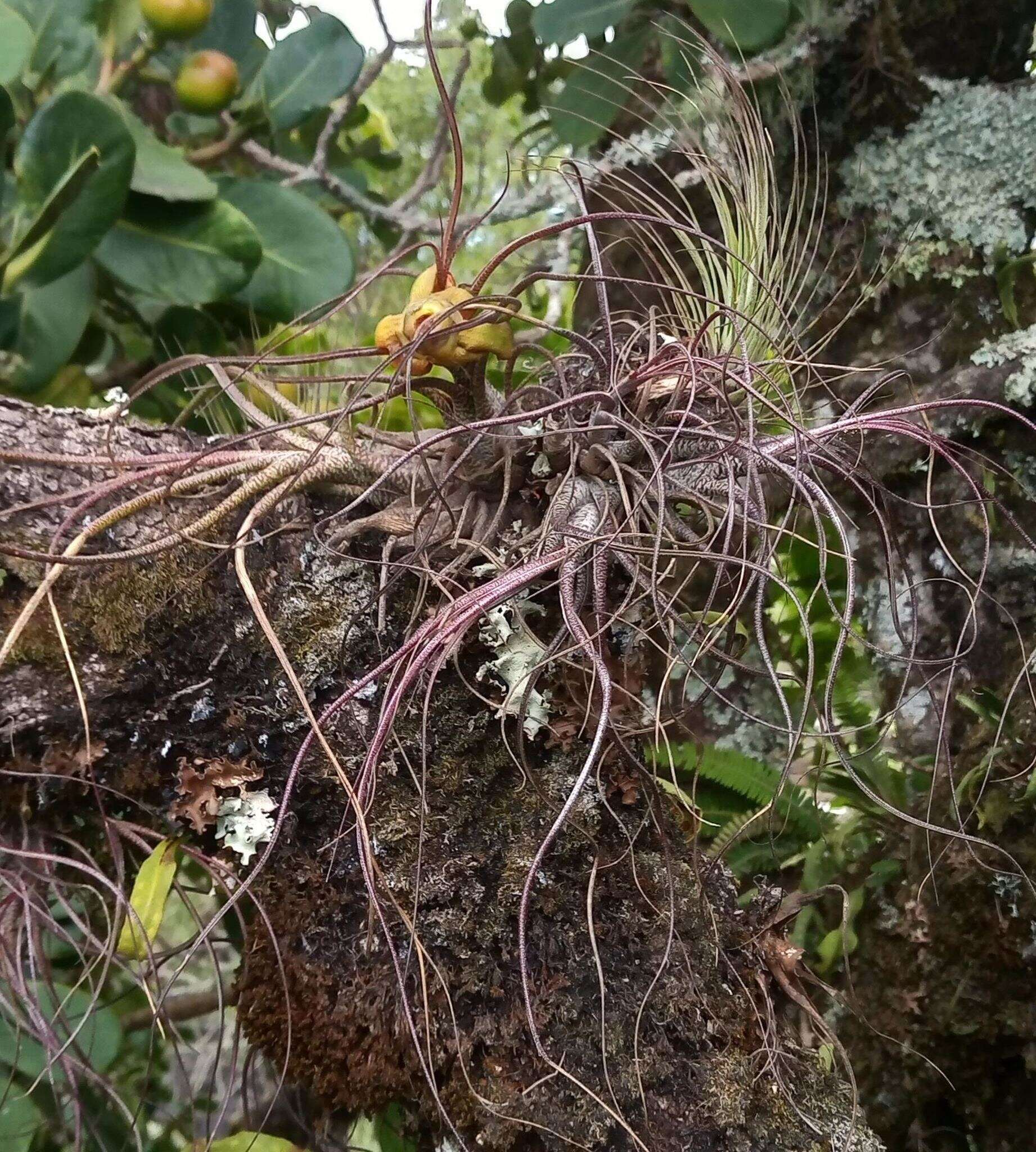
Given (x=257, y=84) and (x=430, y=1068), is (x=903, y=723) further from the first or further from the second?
(x=257, y=84)

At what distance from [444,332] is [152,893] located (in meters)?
0.40

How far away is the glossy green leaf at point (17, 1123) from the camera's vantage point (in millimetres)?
659

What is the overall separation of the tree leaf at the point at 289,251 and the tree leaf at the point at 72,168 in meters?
0.20

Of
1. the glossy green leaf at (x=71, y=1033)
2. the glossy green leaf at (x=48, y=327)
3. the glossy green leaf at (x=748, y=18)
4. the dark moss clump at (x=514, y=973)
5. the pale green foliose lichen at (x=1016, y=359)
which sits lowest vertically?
the glossy green leaf at (x=71, y=1033)

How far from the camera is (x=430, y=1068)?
46 centimetres

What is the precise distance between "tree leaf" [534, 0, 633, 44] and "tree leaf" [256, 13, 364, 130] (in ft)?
0.87

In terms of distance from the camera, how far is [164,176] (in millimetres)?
838

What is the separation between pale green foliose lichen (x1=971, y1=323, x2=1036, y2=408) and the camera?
802 millimetres

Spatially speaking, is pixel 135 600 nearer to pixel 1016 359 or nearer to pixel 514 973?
pixel 514 973

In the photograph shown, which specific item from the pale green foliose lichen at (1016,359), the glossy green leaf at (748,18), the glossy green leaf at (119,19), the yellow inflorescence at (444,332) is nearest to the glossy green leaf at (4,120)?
the glossy green leaf at (119,19)

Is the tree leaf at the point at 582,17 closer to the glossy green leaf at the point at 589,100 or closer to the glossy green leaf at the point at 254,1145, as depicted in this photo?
the glossy green leaf at the point at 589,100

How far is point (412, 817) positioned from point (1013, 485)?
0.67 meters

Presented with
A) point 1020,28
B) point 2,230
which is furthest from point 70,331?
point 1020,28

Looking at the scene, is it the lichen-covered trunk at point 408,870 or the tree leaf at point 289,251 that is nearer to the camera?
the lichen-covered trunk at point 408,870
